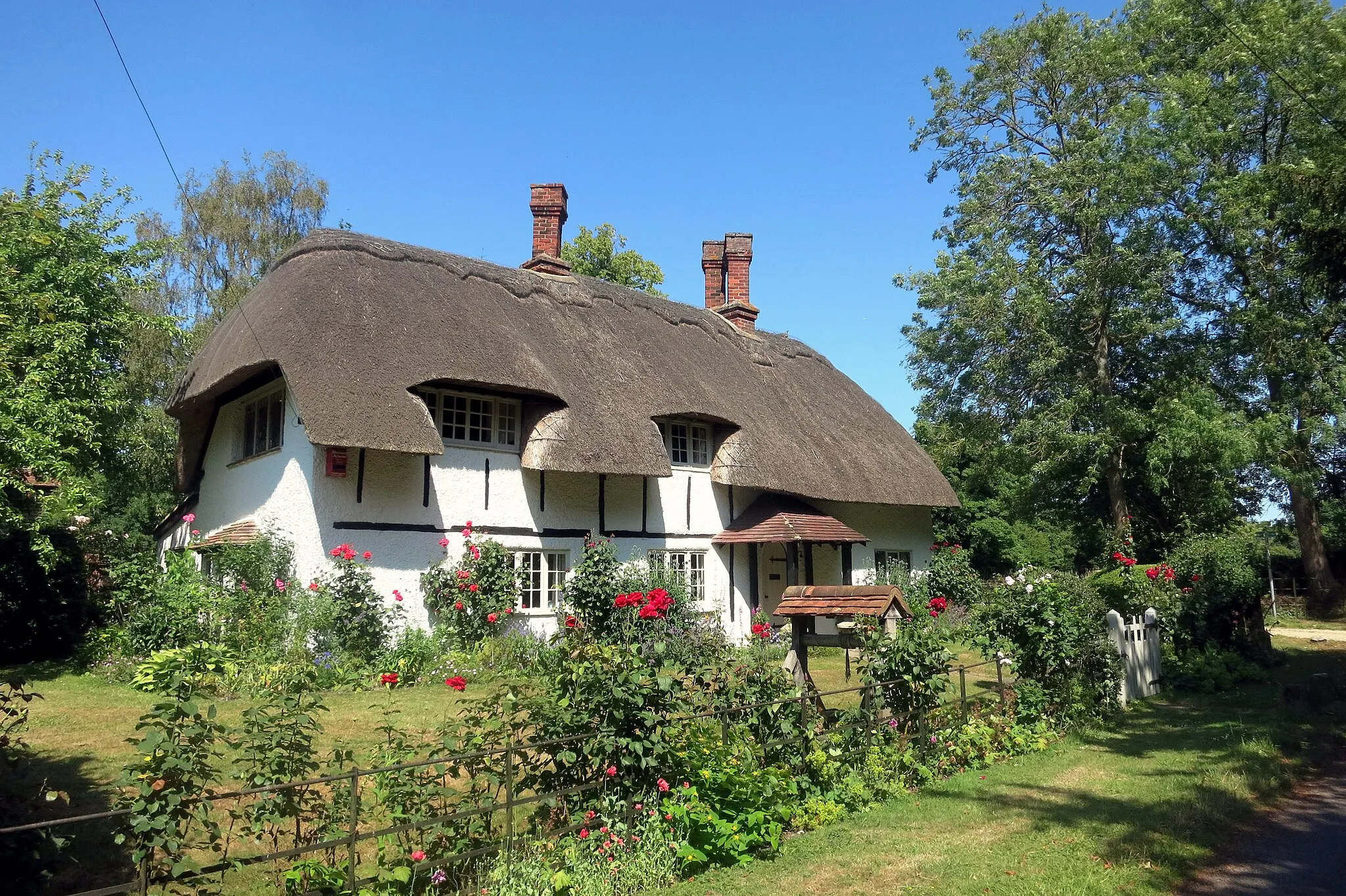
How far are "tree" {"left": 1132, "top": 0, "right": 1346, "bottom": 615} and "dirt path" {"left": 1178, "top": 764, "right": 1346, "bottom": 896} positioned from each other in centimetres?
1428

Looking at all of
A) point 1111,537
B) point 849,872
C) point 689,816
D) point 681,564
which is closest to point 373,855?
point 689,816

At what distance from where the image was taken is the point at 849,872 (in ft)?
17.2

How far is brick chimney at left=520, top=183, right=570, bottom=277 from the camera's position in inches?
736

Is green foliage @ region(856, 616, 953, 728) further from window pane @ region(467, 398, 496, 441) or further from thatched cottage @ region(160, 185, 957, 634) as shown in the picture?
window pane @ region(467, 398, 496, 441)

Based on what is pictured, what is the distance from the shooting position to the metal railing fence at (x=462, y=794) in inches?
150

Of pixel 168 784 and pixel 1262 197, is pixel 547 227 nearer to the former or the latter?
pixel 1262 197

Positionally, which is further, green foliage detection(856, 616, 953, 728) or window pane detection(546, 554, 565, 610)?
window pane detection(546, 554, 565, 610)

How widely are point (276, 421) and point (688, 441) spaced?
7250 mm

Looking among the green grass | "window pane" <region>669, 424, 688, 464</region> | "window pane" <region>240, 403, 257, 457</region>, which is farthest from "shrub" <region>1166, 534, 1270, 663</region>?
"window pane" <region>240, 403, 257, 457</region>

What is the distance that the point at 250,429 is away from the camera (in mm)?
14977

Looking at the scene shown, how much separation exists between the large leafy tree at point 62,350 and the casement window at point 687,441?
29.8 feet

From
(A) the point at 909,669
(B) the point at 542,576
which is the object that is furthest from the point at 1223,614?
(B) the point at 542,576

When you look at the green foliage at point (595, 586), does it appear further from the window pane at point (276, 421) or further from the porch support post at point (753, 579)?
the window pane at point (276, 421)

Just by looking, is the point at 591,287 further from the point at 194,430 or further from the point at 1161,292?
the point at 1161,292
